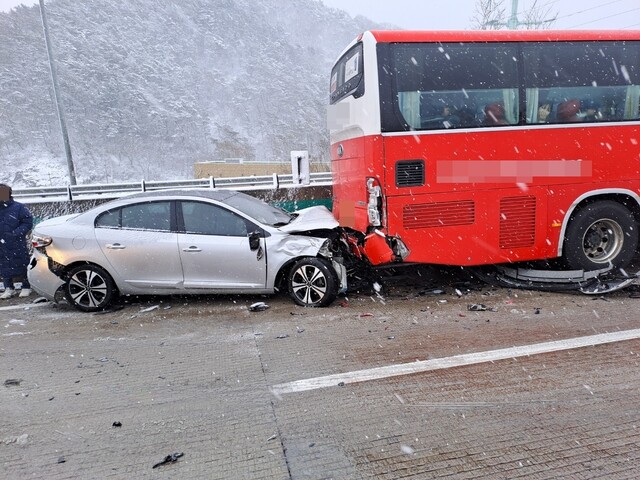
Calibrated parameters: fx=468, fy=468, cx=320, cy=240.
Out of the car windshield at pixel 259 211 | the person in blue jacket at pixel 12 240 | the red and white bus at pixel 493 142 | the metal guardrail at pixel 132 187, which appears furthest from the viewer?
the metal guardrail at pixel 132 187

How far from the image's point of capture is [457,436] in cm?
302

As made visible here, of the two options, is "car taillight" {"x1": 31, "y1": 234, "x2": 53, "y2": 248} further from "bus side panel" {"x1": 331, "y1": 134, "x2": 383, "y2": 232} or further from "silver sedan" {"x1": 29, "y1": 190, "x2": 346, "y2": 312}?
"bus side panel" {"x1": 331, "y1": 134, "x2": 383, "y2": 232}

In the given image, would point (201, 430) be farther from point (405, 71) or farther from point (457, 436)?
point (405, 71)

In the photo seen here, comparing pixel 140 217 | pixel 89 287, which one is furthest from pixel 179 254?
pixel 89 287

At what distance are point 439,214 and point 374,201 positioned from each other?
872 mm

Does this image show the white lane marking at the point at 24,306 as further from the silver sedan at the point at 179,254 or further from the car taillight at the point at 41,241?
the car taillight at the point at 41,241

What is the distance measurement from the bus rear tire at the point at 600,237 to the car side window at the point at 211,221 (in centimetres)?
438

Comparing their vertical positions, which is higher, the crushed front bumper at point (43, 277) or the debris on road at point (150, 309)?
the crushed front bumper at point (43, 277)

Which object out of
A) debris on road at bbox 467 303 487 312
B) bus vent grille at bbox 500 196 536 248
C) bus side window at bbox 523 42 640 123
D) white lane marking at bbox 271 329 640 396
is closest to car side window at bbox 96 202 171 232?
white lane marking at bbox 271 329 640 396

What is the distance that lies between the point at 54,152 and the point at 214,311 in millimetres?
60158

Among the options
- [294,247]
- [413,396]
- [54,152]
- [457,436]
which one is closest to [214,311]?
[294,247]

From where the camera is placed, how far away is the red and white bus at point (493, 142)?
5.80 m

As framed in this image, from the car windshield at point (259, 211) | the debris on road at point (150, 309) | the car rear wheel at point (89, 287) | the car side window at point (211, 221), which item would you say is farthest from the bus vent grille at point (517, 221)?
the car rear wheel at point (89, 287)

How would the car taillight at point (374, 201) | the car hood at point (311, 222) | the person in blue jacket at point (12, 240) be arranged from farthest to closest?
the person in blue jacket at point (12, 240)
the car hood at point (311, 222)
the car taillight at point (374, 201)
